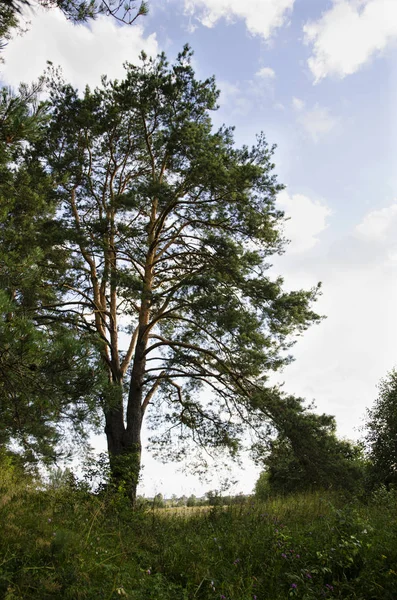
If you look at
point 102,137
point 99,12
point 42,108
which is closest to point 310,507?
point 42,108

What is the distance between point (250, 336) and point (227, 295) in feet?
3.56

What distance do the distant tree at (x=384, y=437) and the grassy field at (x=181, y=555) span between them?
6131 millimetres

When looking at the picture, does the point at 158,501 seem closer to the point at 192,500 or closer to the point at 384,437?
the point at 192,500

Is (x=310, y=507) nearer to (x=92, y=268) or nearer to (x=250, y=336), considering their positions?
(x=250, y=336)

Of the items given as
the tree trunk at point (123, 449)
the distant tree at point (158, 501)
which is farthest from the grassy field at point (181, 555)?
the tree trunk at point (123, 449)

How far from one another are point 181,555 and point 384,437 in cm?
976

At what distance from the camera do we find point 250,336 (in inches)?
394

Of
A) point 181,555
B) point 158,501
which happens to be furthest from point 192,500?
point 181,555

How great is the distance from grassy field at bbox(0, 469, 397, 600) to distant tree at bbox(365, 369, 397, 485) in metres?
6.13

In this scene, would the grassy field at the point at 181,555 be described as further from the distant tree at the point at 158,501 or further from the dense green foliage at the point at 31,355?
the distant tree at the point at 158,501

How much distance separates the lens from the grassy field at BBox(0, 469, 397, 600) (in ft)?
12.6

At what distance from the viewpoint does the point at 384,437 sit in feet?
42.7

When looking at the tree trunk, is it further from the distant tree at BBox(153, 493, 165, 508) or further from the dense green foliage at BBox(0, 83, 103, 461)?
the dense green foliage at BBox(0, 83, 103, 461)

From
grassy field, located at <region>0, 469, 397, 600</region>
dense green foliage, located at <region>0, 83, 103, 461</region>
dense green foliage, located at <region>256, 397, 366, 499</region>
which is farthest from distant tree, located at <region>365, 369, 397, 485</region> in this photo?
dense green foliage, located at <region>0, 83, 103, 461</region>
